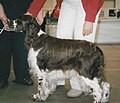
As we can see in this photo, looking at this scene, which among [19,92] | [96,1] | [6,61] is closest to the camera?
[96,1]

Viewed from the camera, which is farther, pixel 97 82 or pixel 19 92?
pixel 19 92

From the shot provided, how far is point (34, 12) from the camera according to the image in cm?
340

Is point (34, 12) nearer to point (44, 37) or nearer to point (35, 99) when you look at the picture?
point (44, 37)

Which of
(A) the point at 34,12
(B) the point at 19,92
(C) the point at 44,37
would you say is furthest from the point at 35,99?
(A) the point at 34,12

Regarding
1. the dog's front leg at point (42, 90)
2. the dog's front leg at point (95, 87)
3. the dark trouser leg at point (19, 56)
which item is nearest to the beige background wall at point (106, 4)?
the dark trouser leg at point (19, 56)

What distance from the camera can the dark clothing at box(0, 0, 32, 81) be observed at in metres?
3.93

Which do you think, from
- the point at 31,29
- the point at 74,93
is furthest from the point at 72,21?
the point at 74,93

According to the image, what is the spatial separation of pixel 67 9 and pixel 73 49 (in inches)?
24.5

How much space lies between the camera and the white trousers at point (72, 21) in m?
3.36

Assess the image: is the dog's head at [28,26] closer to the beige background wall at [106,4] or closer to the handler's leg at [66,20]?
the handler's leg at [66,20]

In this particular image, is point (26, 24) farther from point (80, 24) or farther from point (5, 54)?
point (5, 54)

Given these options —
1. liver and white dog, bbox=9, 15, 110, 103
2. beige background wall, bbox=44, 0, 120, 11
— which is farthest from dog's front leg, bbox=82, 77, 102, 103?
beige background wall, bbox=44, 0, 120, 11

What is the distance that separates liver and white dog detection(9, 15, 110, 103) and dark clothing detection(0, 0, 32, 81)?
767mm

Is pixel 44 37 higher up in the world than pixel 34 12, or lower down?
lower down
